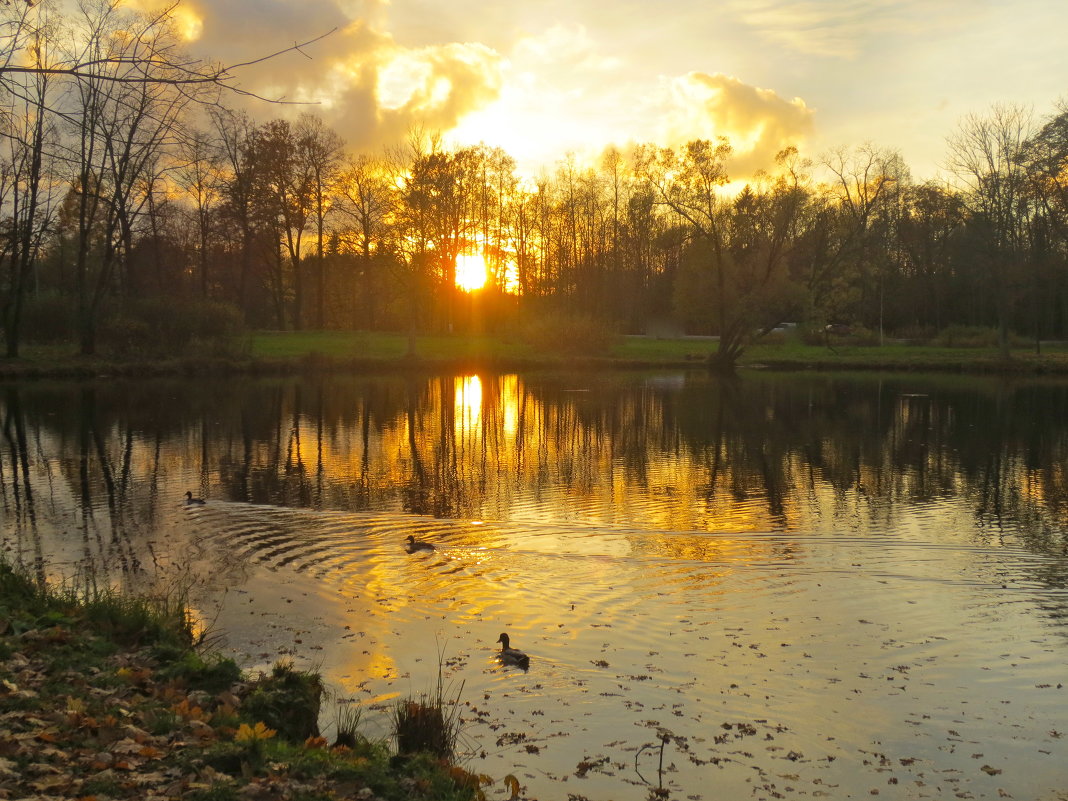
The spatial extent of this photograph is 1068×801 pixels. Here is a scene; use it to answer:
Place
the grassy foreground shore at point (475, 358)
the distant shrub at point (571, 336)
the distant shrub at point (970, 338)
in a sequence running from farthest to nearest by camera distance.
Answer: the distant shrub at point (970, 338) → the distant shrub at point (571, 336) → the grassy foreground shore at point (475, 358)

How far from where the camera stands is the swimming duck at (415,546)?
39.1 ft

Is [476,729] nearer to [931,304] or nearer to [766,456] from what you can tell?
[766,456]

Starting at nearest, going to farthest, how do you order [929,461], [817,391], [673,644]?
[673,644], [929,461], [817,391]

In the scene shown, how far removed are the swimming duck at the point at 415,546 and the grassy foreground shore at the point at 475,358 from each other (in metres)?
34.2

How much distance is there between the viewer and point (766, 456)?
21.0m

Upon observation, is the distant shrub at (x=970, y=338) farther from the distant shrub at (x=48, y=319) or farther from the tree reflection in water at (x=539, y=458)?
the distant shrub at (x=48, y=319)

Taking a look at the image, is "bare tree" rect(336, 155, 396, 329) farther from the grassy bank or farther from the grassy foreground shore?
the grassy bank

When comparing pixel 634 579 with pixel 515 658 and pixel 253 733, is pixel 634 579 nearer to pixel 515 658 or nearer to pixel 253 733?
pixel 515 658

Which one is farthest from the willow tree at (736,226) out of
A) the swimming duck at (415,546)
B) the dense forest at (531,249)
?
the swimming duck at (415,546)

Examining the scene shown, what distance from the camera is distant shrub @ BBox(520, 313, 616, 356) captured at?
55469 mm

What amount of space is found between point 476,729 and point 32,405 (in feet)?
94.9

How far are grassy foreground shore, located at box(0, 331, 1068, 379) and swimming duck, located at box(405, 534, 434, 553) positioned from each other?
34222 mm

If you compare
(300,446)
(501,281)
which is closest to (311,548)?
(300,446)

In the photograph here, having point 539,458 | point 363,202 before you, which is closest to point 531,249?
point 363,202
